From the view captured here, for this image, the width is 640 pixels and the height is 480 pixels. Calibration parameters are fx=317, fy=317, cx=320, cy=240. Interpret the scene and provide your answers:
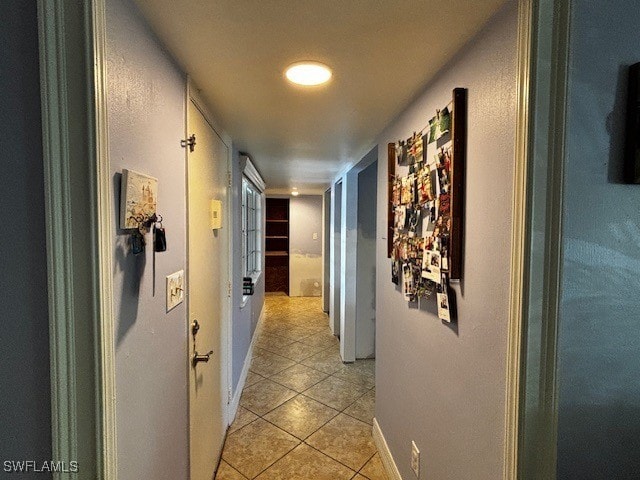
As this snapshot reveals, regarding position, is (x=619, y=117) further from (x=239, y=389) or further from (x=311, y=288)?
(x=311, y=288)

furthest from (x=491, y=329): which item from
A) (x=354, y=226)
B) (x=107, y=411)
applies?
(x=354, y=226)

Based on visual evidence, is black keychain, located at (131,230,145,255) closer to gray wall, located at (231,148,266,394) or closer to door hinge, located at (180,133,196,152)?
door hinge, located at (180,133,196,152)

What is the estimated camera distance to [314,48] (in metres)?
1.05

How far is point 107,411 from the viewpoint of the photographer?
694 millimetres

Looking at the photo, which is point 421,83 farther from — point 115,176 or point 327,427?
point 327,427

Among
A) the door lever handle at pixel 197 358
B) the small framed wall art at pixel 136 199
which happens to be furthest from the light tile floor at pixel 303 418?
the small framed wall art at pixel 136 199

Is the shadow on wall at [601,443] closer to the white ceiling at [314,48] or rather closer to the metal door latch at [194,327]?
the white ceiling at [314,48]

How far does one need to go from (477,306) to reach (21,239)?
118cm

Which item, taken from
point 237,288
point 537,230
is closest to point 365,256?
point 237,288

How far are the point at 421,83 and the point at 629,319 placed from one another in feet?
3.52

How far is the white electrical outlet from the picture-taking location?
144 cm

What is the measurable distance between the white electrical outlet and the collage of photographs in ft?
2.24

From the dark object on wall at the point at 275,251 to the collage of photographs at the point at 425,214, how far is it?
5.25 metres

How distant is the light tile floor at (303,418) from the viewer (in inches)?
76.2
